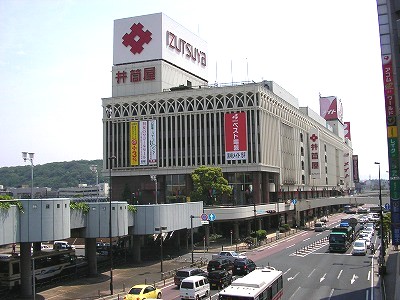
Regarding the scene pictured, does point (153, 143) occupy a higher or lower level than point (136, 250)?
higher

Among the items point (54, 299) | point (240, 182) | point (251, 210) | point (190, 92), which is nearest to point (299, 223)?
point (240, 182)

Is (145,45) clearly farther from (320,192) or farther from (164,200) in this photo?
(320,192)

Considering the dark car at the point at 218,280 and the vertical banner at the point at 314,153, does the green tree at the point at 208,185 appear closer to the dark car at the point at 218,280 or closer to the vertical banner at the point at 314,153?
the dark car at the point at 218,280

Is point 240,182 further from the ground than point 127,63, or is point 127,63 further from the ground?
point 127,63

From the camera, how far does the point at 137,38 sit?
110375 mm

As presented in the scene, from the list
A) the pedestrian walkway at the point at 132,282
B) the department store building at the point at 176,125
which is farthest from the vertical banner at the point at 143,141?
A: the pedestrian walkway at the point at 132,282

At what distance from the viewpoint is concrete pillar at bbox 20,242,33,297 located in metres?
38.7

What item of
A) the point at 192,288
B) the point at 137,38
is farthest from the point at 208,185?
the point at 192,288

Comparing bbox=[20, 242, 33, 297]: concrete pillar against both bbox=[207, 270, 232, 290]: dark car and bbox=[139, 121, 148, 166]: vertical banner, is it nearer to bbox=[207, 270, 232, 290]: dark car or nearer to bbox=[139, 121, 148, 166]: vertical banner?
bbox=[207, 270, 232, 290]: dark car

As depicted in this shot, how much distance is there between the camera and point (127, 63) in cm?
11138

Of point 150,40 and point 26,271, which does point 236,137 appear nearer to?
point 150,40

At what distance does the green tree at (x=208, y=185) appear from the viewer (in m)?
83.8

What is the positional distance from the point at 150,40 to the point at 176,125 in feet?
75.0

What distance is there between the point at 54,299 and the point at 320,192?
A: 467ft
